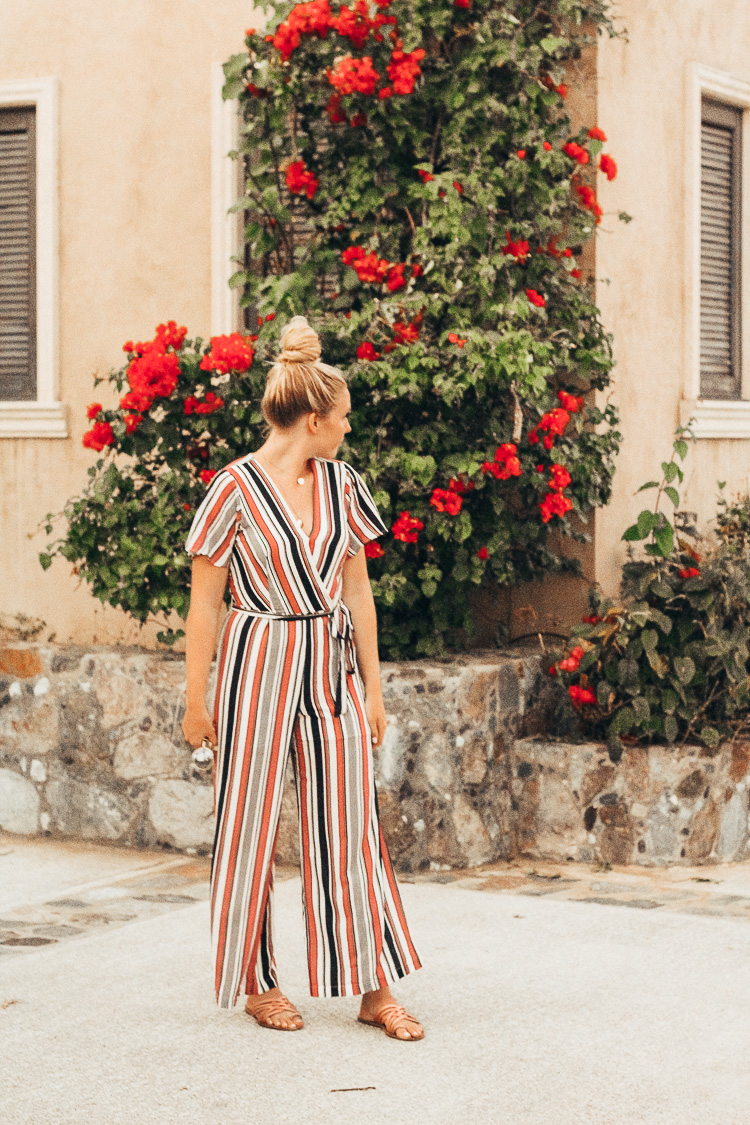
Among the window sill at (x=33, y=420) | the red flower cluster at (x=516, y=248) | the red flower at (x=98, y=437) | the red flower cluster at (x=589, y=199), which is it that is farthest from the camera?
the window sill at (x=33, y=420)

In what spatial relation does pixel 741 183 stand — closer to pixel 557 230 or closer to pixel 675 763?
pixel 557 230

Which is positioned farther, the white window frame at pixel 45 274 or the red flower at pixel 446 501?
the white window frame at pixel 45 274

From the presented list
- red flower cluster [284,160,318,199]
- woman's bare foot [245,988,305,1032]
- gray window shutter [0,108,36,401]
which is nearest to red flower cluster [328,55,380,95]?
red flower cluster [284,160,318,199]

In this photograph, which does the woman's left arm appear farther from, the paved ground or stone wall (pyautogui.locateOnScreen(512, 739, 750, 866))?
stone wall (pyautogui.locateOnScreen(512, 739, 750, 866))

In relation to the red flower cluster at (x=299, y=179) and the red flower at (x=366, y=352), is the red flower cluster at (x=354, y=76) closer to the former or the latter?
the red flower cluster at (x=299, y=179)

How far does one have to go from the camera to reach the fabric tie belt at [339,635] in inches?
162

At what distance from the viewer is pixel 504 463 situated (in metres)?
6.12

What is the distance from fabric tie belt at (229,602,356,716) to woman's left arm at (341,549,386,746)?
36mm

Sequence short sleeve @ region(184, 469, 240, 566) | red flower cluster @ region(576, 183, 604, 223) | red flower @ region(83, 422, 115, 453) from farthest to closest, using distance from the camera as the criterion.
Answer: red flower cluster @ region(576, 183, 604, 223) < red flower @ region(83, 422, 115, 453) < short sleeve @ region(184, 469, 240, 566)

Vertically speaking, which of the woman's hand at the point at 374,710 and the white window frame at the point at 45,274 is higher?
the white window frame at the point at 45,274

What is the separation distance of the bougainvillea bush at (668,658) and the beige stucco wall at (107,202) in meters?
2.29

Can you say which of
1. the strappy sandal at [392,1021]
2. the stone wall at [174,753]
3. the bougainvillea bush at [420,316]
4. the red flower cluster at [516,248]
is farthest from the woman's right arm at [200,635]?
the red flower cluster at [516,248]

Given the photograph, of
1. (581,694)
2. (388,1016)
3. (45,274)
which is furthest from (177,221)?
(388,1016)

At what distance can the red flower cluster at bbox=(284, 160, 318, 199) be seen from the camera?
6.65m
